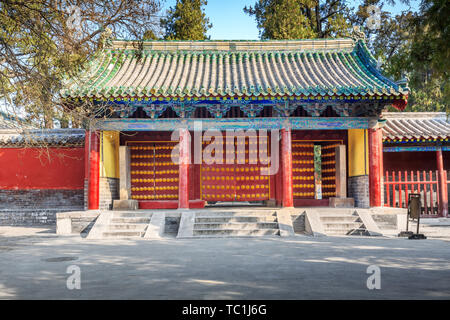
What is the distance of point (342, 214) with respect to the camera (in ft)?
36.8

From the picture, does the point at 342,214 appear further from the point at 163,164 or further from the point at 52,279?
the point at 52,279

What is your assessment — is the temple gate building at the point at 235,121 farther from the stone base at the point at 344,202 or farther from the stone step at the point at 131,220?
the stone step at the point at 131,220

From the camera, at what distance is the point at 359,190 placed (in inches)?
499

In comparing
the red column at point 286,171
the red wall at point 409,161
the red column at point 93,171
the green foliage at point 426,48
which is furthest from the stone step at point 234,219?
the green foliage at point 426,48

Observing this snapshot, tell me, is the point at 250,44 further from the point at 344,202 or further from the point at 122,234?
the point at 122,234

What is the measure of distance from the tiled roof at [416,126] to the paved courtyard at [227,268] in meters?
5.28

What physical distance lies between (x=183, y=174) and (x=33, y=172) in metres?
5.32

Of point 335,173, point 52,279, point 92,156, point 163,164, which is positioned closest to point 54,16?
point 52,279

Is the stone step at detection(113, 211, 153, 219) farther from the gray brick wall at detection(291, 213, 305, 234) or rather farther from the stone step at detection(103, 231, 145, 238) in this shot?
the gray brick wall at detection(291, 213, 305, 234)

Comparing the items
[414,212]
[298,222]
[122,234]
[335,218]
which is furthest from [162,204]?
[414,212]

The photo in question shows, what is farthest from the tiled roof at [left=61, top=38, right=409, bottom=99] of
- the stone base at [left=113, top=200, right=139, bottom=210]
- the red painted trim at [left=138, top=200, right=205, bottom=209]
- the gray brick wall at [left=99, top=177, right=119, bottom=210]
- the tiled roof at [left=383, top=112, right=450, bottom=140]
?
the red painted trim at [left=138, top=200, right=205, bottom=209]

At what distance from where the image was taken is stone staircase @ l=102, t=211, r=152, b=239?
10.2 metres

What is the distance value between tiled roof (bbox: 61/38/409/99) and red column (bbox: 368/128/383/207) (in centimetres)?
136

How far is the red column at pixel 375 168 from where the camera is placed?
11664 mm
